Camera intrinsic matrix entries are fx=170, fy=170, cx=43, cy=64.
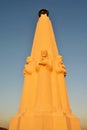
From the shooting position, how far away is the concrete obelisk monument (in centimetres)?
618

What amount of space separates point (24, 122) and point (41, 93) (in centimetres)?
127

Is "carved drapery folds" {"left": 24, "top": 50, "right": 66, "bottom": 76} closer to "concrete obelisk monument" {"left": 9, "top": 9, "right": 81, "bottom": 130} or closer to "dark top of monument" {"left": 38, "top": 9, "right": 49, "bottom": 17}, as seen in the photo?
"concrete obelisk monument" {"left": 9, "top": 9, "right": 81, "bottom": 130}

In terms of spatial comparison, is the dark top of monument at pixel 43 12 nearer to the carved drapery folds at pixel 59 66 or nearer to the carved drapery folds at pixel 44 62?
the carved drapery folds at pixel 59 66

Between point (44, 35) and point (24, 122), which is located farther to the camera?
point (44, 35)

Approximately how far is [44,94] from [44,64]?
1341 mm

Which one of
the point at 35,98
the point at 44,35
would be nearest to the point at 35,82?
the point at 35,98

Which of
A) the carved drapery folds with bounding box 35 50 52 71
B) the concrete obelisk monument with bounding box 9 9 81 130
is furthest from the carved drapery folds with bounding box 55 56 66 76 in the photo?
the carved drapery folds with bounding box 35 50 52 71

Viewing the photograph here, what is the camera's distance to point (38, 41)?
8.91 m

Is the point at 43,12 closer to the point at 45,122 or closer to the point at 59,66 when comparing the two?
the point at 59,66

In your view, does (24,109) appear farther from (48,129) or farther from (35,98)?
(48,129)

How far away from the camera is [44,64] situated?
738 cm

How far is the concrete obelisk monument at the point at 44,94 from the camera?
243 inches

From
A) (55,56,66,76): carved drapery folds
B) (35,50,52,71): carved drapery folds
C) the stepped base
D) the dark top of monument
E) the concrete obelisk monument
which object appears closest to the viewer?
the stepped base

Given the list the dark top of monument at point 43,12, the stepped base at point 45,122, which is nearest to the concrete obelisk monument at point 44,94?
the stepped base at point 45,122
